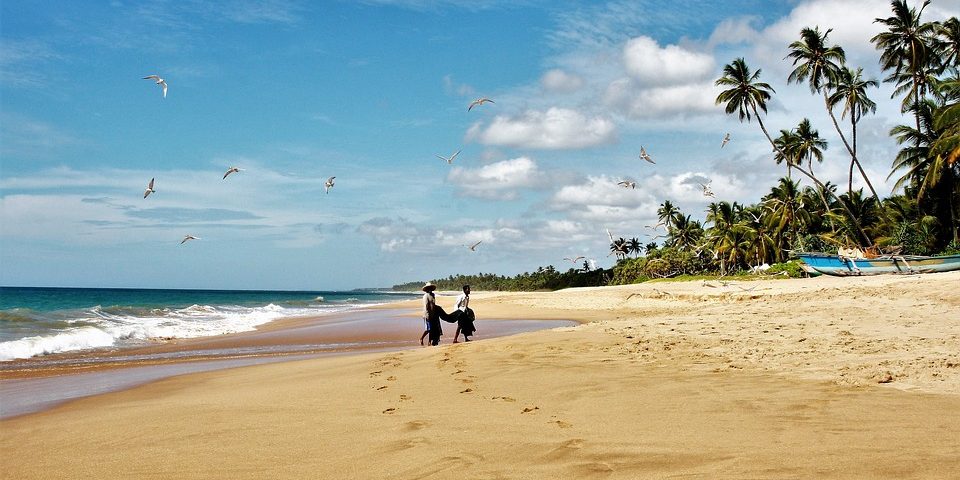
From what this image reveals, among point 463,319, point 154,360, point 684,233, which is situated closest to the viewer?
point 154,360

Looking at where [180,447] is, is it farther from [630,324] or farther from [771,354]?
[630,324]

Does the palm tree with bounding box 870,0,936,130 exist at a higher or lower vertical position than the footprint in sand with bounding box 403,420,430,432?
higher

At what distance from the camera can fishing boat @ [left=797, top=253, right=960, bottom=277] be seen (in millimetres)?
30766

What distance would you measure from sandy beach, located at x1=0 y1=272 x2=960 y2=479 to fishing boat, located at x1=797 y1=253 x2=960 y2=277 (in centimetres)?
2458

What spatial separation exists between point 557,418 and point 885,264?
33.1 metres

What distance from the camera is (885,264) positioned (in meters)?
32.1

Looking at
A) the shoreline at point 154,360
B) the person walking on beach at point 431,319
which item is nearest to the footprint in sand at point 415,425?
the shoreline at point 154,360

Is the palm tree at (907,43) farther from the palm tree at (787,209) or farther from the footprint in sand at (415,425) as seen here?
the footprint in sand at (415,425)

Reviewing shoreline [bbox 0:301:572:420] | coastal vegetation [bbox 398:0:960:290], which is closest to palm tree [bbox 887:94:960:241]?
coastal vegetation [bbox 398:0:960:290]

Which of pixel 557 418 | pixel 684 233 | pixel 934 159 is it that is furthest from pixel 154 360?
pixel 684 233

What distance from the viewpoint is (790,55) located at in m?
49.0

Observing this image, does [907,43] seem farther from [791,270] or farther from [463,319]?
[463,319]

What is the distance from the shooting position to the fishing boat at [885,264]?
3077cm

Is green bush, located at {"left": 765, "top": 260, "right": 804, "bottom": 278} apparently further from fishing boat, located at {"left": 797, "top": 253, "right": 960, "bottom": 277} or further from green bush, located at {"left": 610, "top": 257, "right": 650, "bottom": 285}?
green bush, located at {"left": 610, "top": 257, "right": 650, "bottom": 285}
